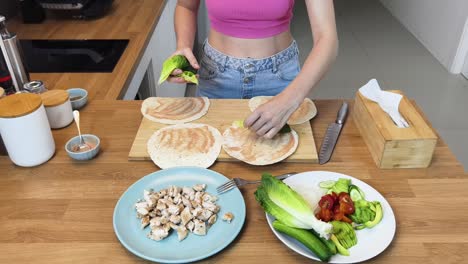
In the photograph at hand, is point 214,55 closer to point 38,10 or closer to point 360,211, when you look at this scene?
point 360,211

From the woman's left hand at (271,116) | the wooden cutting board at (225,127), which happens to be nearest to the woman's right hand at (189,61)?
the wooden cutting board at (225,127)

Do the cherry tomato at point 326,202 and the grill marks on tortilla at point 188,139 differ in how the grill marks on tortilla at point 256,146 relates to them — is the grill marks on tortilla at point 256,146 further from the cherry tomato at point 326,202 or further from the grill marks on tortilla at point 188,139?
the cherry tomato at point 326,202

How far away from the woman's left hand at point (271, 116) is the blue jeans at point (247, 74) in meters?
0.38

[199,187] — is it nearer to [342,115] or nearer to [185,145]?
[185,145]

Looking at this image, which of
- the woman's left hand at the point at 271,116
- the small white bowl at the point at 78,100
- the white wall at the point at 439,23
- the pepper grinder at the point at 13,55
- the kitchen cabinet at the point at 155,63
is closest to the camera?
the woman's left hand at the point at 271,116

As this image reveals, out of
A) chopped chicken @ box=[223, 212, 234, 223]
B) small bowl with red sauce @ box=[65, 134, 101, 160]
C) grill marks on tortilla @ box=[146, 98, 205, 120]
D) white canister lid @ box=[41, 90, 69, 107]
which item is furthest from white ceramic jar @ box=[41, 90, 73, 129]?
chopped chicken @ box=[223, 212, 234, 223]

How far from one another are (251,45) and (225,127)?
0.38 m

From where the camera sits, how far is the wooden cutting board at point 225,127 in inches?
38.5

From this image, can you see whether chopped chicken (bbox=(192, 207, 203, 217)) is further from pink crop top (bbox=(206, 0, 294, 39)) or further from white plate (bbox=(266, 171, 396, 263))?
pink crop top (bbox=(206, 0, 294, 39))

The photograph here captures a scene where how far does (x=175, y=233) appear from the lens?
2.55 ft

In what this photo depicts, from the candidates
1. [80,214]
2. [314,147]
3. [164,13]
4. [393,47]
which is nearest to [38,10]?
[164,13]

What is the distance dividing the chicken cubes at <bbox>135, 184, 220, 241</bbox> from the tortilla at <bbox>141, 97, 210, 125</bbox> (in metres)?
0.31

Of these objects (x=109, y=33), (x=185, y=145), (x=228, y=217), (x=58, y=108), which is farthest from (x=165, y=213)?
(x=109, y=33)

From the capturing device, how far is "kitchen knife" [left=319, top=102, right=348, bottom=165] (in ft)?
3.21
